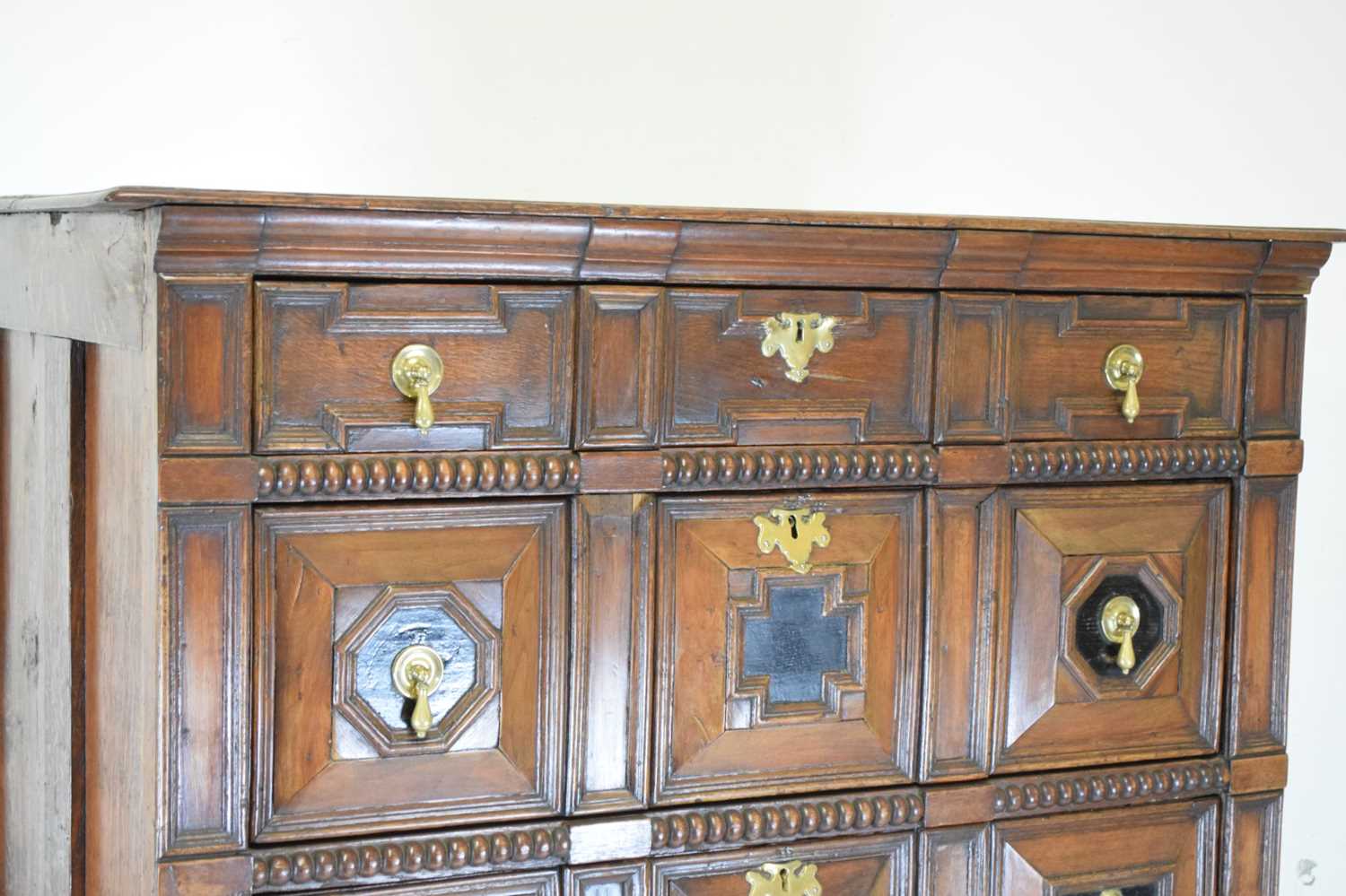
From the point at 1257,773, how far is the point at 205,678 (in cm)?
117

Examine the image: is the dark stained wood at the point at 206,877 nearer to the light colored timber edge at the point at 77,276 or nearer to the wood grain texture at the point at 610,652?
the wood grain texture at the point at 610,652

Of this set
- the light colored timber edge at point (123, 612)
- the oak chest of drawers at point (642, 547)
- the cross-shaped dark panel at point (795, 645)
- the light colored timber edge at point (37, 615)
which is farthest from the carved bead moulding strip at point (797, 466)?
the light colored timber edge at point (37, 615)

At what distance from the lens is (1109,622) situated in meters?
1.79

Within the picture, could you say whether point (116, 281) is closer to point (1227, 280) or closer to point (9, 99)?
point (9, 99)

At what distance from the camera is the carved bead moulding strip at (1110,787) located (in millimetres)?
1771

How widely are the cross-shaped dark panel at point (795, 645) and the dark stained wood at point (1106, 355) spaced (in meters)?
0.29

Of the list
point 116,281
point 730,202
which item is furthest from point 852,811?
point 730,202

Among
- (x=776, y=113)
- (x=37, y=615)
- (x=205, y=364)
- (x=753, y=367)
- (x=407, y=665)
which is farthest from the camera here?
(x=776, y=113)

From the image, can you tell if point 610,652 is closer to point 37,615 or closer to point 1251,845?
point 37,615

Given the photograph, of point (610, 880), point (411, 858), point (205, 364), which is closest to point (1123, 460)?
point (610, 880)

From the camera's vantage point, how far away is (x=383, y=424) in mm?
1493

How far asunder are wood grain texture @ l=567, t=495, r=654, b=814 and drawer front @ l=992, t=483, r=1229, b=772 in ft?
1.31

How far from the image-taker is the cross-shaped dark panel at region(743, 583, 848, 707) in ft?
5.44

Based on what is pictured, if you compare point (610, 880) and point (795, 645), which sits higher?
point (795, 645)
